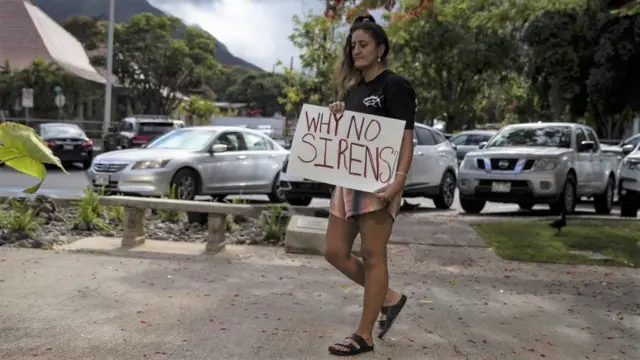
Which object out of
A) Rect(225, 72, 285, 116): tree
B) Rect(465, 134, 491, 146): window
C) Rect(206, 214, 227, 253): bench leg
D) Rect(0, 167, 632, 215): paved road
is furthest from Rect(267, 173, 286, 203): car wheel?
Rect(225, 72, 285, 116): tree

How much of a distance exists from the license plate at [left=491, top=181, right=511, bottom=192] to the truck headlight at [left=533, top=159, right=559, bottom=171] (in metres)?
0.55

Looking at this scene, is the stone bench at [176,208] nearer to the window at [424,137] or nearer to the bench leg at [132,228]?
the bench leg at [132,228]

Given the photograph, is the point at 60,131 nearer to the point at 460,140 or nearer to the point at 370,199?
the point at 460,140

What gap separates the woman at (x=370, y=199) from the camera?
483cm

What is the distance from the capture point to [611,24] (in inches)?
960

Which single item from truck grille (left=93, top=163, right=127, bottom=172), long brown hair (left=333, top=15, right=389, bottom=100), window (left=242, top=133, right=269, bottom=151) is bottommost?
truck grille (left=93, top=163, right=127, bottom=172)

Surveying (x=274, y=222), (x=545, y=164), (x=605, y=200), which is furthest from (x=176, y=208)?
(x=605, y=200)

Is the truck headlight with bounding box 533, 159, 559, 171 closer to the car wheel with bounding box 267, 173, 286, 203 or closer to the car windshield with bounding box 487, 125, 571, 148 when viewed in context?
the car windshield with bounding box 487, 125, 571, 148

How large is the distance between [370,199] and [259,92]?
94.5m


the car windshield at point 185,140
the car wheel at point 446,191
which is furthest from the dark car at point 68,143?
the car wheel at point 446,191

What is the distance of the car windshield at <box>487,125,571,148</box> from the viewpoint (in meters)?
15.1

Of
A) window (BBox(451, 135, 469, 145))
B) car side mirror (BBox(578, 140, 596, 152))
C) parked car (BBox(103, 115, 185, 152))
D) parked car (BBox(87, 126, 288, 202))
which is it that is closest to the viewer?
parked car (BBox(87, 126, 288, 202))

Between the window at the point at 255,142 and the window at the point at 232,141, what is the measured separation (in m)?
0.13

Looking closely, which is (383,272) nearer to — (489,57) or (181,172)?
(181,172)
